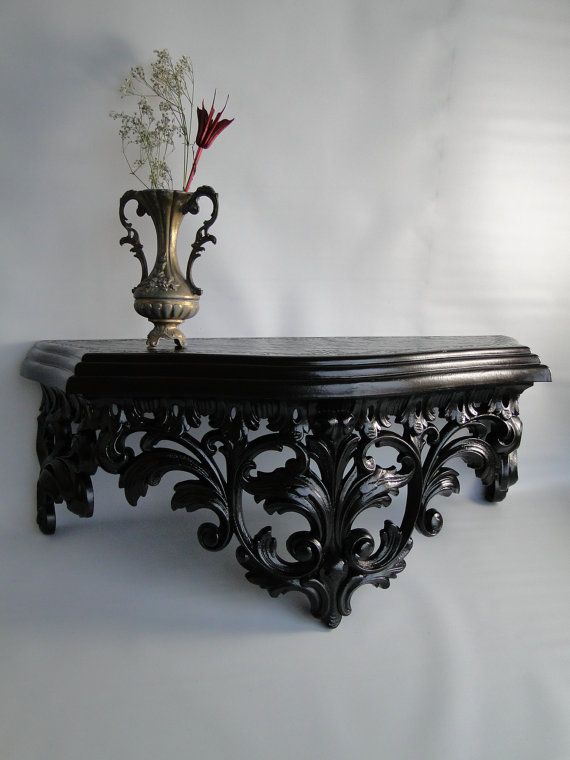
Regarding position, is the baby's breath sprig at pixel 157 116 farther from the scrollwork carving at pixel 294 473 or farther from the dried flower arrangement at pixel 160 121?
the scrollwork carving at pixel 294 473

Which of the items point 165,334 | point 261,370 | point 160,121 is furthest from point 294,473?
point 160,121

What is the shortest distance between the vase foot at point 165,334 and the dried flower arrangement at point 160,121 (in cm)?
28

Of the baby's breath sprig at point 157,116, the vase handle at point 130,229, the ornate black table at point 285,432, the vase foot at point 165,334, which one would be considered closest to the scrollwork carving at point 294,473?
the ornate black table at point 285,432

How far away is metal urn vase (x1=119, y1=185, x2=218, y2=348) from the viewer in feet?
4.13

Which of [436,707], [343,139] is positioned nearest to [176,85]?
[343,139]

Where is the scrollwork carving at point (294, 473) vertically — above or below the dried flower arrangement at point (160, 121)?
below

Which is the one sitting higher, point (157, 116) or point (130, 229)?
point (157, 116)

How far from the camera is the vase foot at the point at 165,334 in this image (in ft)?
4.08

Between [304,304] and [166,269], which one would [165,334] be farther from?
[304,304]

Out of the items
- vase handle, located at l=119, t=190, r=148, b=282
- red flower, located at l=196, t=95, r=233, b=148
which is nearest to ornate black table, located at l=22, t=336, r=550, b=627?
vase handle, located at l=119, t=190, r=148, b=282

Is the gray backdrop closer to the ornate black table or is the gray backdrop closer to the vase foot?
the ornate black table

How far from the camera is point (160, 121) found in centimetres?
142

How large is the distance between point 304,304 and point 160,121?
50 centimetres

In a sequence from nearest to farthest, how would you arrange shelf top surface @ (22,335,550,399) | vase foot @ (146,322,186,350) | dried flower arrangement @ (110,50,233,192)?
shelf top surface @ (22,335,550,399) < vase foot @ (146,322,186,350) < dried flower arrangement @ (110,50,233,192)
